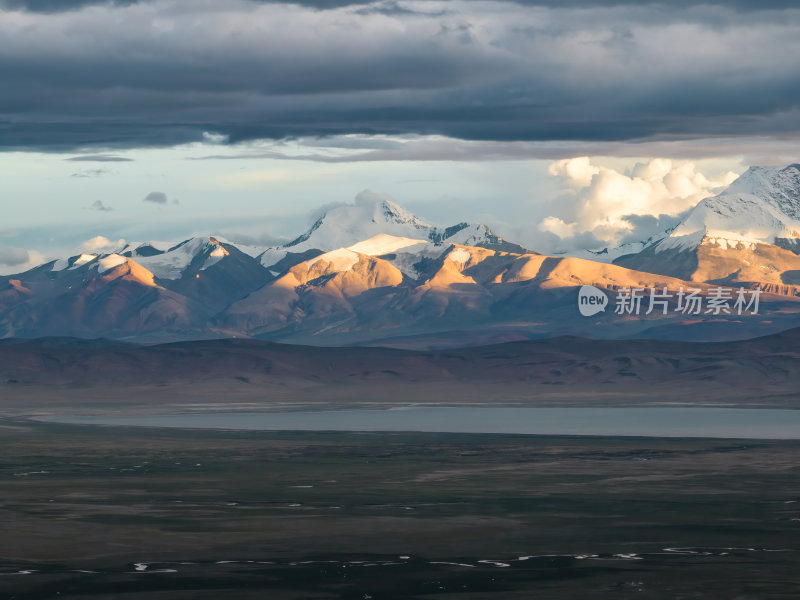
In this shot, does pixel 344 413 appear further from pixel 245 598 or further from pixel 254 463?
pixel 245 598

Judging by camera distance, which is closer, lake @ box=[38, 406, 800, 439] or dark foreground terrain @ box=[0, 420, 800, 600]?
dark foreground terrain @ box=[0, 420, 800, 600]

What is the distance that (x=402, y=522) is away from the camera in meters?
69.8

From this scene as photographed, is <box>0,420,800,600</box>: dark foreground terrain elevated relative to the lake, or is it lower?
elevated

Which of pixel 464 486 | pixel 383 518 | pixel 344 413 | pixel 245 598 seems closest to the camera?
pixel 245 598

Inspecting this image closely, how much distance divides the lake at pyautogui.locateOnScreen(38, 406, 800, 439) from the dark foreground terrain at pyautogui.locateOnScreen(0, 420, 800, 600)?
21006mm

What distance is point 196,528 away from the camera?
219 feet

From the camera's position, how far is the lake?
5556 inches

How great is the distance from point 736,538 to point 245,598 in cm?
2421

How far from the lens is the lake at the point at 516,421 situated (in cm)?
14112

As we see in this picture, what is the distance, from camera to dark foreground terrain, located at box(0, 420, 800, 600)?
51.9 m

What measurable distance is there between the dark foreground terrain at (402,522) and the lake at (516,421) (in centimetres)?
2101

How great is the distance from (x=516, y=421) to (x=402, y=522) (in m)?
93.5

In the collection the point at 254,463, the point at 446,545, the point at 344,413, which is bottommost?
the point at 344,413

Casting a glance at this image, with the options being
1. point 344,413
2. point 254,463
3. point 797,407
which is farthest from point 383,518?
point 797,407
